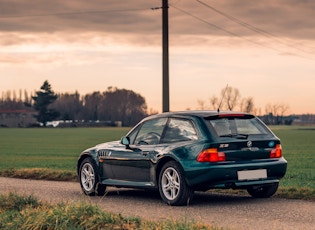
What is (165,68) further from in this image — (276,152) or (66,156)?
(66,156)

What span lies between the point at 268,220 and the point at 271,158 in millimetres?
2350

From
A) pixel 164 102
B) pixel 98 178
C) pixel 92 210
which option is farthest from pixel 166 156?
pixel 164 102

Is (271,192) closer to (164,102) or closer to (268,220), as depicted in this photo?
(268,220)

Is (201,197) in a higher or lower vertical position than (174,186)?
lower

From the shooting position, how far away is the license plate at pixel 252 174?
1152cm

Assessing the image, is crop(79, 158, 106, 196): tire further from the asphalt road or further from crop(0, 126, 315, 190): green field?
crop(0, 126, 315, 190): green field

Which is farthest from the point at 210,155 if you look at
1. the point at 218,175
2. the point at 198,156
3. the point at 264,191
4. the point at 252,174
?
the point at 264,191

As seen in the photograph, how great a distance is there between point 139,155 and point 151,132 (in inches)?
19.3

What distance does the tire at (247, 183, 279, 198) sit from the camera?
1248 cm

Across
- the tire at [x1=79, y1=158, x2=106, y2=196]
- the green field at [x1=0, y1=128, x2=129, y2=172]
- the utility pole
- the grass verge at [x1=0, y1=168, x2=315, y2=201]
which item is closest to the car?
the tire at [x1=79, y1=158, x2=106, y2=196]

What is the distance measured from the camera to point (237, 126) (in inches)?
475

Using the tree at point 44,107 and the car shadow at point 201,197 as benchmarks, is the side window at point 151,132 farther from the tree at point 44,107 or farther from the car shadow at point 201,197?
the tree at point 44,107

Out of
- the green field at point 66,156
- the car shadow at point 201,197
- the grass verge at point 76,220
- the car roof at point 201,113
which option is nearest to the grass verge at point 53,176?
the car shadow at point 201,197

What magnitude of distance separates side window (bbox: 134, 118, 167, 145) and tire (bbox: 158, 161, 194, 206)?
2.59 feet
